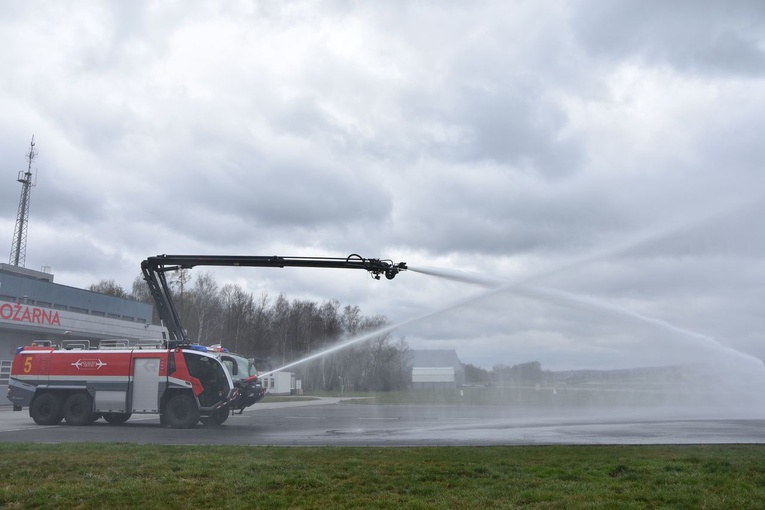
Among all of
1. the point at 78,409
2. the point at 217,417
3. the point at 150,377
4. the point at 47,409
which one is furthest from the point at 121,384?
the point at 217,417

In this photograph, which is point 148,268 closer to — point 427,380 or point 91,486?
point 91,486

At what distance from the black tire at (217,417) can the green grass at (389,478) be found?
877cm

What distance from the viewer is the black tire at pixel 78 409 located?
22656 mm

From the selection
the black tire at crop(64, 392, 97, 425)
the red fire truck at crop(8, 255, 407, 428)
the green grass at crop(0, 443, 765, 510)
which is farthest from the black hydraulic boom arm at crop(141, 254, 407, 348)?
the green grass at crop(0, 443, 765, 510)

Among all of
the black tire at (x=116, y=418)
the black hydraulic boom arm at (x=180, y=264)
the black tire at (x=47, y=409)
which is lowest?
the black tire at (x=116, y=418)

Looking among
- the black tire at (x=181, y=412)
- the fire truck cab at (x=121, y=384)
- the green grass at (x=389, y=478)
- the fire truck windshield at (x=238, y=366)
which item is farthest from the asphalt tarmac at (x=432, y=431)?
the green grass at (x=389, y=478)

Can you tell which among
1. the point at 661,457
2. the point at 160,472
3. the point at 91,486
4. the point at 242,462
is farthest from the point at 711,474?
the point at 91,486

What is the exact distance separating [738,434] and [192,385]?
17220 mm

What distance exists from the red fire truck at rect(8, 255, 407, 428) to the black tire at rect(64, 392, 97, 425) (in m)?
0.04

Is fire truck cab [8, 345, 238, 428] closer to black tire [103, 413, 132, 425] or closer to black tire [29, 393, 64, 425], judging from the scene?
black tire [29, 393, 64, 425]

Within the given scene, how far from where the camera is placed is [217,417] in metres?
22.7

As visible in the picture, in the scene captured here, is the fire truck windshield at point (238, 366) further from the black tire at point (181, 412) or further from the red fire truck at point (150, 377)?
the black tire at point (181, 412)

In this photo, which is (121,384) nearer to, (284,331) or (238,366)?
(238,366)

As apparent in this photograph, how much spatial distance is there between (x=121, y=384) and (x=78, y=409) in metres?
2.22
